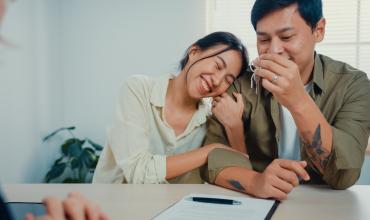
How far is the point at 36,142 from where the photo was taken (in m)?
2.96

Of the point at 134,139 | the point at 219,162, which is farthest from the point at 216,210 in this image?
the point at 134,139

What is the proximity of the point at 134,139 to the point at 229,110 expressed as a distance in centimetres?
32

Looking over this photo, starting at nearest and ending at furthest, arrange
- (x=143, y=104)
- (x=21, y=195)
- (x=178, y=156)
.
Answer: (x=21, y=195) → (x=178, y=156) → (x=143, y=104)

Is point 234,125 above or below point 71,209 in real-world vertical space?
below

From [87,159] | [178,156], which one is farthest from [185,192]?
[87,159]

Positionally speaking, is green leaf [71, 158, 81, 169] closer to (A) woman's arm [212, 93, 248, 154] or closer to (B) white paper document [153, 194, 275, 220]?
(A) woman's arm [212, 93, 248, 154]

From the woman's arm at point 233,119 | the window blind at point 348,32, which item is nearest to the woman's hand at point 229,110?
the woman's arm at point 233,119

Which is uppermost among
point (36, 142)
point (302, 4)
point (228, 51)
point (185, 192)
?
point (302, 4)

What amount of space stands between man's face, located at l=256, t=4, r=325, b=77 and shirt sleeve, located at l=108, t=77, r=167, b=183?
41 cm

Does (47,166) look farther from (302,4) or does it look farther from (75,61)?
(302,4)

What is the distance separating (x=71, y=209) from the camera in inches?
14.5

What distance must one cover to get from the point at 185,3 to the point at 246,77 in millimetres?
1890

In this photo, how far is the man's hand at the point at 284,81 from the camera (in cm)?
109

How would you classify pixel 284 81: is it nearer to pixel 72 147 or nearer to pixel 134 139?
pixel 134 139
